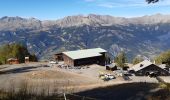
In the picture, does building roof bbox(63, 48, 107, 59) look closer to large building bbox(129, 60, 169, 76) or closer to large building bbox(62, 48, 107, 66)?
large building bbox(62, 48, 107, 66)

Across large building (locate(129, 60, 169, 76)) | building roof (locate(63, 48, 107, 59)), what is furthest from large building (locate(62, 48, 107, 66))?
large building (locate(129, 60, 169, 76))

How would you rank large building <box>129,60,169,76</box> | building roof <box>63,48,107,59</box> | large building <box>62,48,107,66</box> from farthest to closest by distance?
building roof <box>63,48,107,59</box>
large building <box>62,48,107,66</box>
large building <box>129,60,169,76</box>

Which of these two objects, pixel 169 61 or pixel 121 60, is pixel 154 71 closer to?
pixel 121 60

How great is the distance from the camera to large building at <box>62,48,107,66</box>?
148375mm

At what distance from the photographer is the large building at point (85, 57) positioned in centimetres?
14838

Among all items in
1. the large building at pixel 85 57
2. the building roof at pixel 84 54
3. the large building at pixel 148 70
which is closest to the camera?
the large building at pixel 148 70

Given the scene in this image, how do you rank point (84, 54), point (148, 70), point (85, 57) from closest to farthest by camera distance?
point (148, 70) → point (85, 57) → point (84, 54)

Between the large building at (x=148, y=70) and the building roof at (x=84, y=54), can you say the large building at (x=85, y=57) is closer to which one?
the building roof at (x=84, y=54)

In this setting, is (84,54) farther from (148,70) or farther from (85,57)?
(148,70)

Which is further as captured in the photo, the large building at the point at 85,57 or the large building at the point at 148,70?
the large building at the point at 85,57

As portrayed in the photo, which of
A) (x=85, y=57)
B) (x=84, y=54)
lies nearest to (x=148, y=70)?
(x=85, y=57)

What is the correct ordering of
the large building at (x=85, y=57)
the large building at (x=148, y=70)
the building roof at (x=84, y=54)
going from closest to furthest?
1. the large building at (x=148, y=70)
2. the large building at (x=85, y=57)
3. the building roof at (x=84, y=54)

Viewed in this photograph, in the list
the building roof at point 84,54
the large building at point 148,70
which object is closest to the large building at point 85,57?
the building roof at point 84,54

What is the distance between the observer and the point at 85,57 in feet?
488
